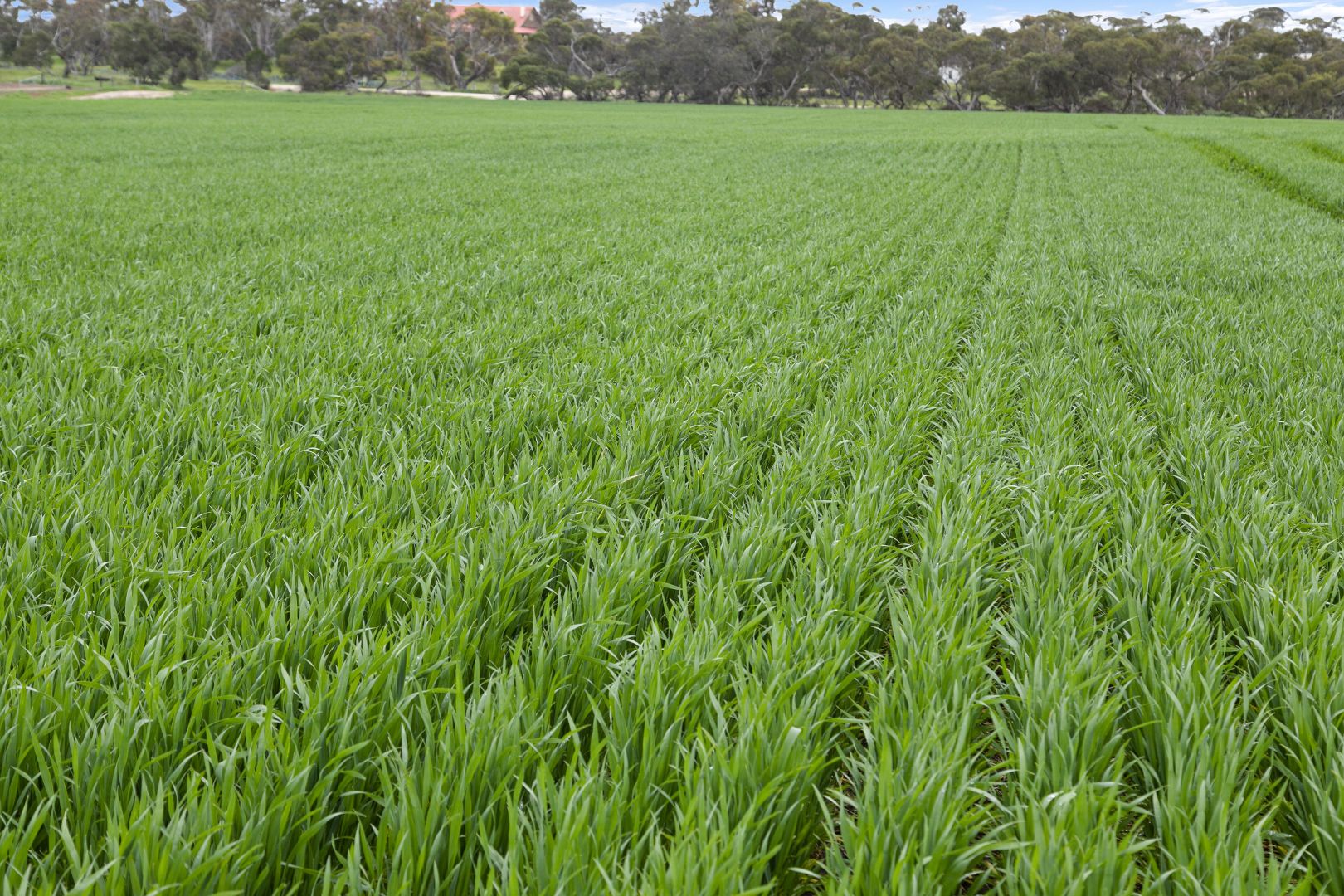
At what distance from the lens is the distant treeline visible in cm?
7344

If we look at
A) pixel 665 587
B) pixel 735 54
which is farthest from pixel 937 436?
pixel 735 54

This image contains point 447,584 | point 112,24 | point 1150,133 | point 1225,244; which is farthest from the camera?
point 112,24

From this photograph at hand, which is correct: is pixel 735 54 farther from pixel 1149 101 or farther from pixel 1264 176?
pixel 1264 176

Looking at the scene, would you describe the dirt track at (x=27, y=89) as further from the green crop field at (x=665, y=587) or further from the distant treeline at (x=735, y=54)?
the green crop field at (x=665, y=587)

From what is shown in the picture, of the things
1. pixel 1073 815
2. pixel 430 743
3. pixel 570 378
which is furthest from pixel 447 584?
pixel 570 378

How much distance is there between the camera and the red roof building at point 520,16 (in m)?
96.6

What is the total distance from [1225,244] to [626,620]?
992 cm

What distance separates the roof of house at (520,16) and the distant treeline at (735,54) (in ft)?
16.1

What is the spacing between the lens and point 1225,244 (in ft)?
30.9

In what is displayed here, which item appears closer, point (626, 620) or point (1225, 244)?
point (626, 620)

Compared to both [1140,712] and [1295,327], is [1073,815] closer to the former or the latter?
[1140,712]

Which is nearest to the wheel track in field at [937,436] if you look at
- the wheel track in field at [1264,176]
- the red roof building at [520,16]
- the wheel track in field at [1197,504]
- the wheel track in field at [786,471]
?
the wheel track in field at [786,471]

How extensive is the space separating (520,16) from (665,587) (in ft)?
602

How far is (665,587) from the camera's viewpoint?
247 cm
